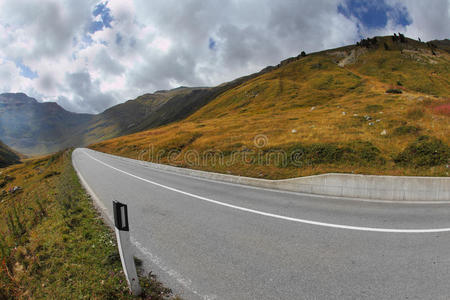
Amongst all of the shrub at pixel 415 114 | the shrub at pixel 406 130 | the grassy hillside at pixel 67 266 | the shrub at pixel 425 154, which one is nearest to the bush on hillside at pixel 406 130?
the shrub at pixel 406 130

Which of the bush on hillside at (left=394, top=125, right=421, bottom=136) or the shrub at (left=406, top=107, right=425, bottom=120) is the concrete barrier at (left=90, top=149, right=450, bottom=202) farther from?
the shrub at (left=406, top=107, right=425, bottom=120)

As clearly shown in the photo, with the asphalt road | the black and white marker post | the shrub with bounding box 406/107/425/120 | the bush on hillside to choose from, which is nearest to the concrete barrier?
the asphalt road

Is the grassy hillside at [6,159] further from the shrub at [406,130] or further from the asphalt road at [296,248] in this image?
the shrub at [406,130]

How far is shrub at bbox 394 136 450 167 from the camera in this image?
12102 mm

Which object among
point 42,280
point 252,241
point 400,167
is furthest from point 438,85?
point 42,280

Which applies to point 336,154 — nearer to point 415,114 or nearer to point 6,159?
point 415,114

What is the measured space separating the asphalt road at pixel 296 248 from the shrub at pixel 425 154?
610cm

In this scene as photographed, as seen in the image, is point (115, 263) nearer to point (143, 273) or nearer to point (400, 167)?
point (143, 273)

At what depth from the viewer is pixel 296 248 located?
4387 millimetres

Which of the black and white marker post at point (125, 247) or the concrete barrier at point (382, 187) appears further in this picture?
the concrete barrier at point (382, 187)

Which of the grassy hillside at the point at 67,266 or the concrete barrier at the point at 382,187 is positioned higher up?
the concrete barrier at the point at 382,187

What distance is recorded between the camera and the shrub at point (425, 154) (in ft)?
39.7

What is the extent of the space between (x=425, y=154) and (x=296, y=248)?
14103 millimetres

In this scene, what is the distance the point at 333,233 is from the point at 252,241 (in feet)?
7.05
